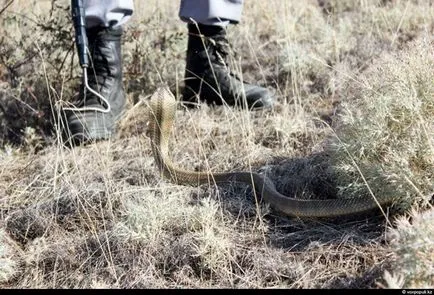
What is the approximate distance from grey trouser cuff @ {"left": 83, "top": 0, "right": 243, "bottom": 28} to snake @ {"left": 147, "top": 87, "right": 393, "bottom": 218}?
0.80m

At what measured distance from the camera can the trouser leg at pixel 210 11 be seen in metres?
3.52

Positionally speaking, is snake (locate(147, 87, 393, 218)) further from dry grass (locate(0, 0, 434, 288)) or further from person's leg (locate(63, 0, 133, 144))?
person's leg (locate(63, 0, 133, 144))

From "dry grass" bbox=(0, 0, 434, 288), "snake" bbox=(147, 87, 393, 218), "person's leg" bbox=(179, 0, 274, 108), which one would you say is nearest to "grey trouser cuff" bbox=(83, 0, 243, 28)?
"person's leg" bbox=(179, 0, 274, 108)

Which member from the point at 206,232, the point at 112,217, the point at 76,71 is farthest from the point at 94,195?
the point at 76,71

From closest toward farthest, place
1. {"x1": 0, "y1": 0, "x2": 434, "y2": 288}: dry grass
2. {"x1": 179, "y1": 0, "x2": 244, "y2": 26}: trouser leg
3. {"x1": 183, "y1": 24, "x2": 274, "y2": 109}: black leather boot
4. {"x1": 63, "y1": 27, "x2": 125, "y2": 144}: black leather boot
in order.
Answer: {"x1": 0, "y1": 0, "x2": 434, "y2": 288}: dry grass < {"x1": 63, "y1": 27, "x2": 125, "y2": 144}: black leather boot < {"x1": 179, "y1": 0, "x2": 244, "y2": 26}: trouser leg < {"x1": 183, "y1": 24, "x2": 274, "y2": 109}: black leather boot

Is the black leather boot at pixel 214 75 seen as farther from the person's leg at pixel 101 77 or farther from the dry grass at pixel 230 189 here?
the person's leg at pixel 101 77

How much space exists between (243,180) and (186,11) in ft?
4.33

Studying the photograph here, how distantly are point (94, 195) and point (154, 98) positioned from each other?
1.75 feet

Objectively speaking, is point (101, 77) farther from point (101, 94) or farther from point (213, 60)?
point (213, 60)

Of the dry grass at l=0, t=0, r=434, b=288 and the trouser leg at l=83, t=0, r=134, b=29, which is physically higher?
the trouser leg at l=83, t=0, r=134, b=29

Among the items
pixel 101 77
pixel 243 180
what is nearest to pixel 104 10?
pixel 101 77

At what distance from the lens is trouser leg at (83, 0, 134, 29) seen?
11.0ft

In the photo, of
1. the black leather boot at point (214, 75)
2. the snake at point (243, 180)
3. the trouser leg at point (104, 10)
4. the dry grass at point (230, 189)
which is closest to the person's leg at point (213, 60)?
the black leather boot at point (214, 75)

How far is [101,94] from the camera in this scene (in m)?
3.51
